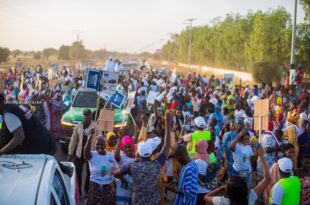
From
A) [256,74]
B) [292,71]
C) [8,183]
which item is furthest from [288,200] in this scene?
[256,74]

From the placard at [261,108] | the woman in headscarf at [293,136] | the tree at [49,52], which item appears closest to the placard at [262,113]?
the placard at [261,108]

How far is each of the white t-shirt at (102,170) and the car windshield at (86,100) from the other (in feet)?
26.6

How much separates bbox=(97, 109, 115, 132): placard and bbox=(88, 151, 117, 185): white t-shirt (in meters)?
2.60

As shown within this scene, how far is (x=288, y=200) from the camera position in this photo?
213 inches

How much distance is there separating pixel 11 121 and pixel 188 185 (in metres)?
2.19

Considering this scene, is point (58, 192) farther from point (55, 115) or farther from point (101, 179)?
point (55, 115)

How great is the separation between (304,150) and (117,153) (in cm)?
409

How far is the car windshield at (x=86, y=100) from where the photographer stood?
14688 millimetres

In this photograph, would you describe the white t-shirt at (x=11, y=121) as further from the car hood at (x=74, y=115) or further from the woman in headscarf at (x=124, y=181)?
the car hood at (x=74, y=115)

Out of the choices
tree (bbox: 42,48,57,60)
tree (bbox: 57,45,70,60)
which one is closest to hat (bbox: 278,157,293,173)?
tree (bbox: 57,45,70,60)

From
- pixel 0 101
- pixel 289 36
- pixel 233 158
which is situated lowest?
pixel 233 158

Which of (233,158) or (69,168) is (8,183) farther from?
(233,158)

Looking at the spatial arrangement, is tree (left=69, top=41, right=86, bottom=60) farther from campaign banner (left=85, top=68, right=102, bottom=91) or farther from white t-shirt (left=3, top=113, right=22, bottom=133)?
white t-shirt (left=3, top=113, right=22, bottom=133)

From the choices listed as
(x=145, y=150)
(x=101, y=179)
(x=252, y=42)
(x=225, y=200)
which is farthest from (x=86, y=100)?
(x=252, y=42)
